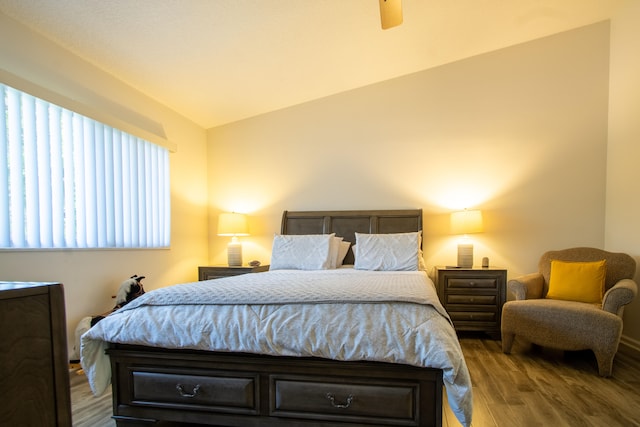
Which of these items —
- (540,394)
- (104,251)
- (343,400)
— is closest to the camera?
(343,400)

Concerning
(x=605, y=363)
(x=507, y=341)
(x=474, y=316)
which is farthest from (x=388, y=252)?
(x=605, y=363)

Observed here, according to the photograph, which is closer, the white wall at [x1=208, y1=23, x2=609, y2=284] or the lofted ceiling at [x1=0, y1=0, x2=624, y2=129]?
the lofted ceiling at [x1=0, y1=0, x2=624, y2=129]

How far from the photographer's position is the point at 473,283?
124 inches

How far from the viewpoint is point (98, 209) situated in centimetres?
266

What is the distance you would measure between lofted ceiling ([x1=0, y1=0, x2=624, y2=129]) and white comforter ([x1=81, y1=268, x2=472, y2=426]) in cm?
187

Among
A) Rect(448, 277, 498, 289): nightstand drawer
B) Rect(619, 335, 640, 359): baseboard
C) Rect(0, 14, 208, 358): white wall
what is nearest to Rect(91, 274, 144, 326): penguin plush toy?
Rect(0, 14, 208, 358): white wall

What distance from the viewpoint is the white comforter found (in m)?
1.38

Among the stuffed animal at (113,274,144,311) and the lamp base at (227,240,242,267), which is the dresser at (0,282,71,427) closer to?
the stuffed animal at (113,274,144,311)

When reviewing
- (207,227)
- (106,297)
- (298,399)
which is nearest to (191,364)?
(298,399)

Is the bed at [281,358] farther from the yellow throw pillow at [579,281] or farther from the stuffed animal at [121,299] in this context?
the yellow throw pillow at [579,281]

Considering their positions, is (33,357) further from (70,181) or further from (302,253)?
(302,253)

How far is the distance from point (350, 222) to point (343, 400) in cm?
238

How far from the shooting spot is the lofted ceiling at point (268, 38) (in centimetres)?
220

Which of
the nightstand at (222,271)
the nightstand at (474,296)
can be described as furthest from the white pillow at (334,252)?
the nightstand at (474,296)
